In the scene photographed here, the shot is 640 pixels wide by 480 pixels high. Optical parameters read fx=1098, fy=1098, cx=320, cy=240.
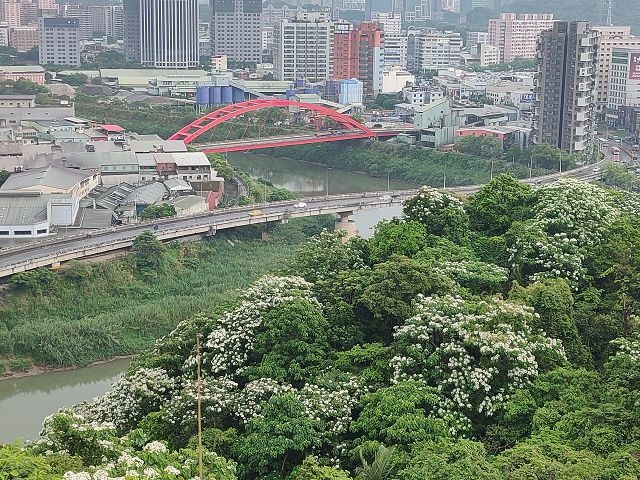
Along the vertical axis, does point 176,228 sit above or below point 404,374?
below

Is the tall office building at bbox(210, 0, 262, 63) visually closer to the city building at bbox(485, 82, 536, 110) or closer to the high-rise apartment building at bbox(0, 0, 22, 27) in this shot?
the city building at bbox(485, 82, 536, 110)

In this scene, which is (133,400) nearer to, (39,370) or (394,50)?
(39,370)

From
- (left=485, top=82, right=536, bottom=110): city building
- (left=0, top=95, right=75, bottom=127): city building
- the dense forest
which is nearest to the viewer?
the dense forest

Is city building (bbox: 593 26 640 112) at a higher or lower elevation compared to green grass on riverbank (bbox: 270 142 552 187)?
higher

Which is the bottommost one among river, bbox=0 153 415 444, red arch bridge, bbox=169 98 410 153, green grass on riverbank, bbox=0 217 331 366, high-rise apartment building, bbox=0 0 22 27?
river, bbox=0 153 415 444

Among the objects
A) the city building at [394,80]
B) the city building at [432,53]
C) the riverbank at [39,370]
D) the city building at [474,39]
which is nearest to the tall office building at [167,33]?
the city building at [432,53]

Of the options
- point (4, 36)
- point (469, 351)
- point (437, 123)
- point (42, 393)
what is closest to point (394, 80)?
point (437, 123)

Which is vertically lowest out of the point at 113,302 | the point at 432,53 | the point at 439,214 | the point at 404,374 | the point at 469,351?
the point at 113,302

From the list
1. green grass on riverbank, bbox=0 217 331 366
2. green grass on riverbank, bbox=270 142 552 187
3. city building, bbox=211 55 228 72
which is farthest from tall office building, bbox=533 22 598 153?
city building, bbox=211 55 228 72
